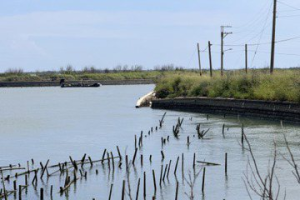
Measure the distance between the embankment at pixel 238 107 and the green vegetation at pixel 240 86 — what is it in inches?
25.3

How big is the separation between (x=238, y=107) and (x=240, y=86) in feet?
11.7

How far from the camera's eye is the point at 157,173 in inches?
755

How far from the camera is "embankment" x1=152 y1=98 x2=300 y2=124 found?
120 feet

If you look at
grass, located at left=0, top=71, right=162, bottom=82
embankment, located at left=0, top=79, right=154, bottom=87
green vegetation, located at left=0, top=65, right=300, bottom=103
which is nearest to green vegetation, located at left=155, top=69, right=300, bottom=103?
green vegetation, located at left=0, top=65, right=300, bottom=103

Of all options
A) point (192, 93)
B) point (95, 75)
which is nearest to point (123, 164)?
point (192, 93)

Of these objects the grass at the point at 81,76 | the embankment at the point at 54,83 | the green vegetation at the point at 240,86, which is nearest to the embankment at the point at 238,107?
the green vegetation at the point at 240,86

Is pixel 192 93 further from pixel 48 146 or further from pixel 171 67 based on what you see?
pixel 171 67

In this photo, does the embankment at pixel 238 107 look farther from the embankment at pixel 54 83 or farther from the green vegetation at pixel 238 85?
the embankment at pixel 54 83

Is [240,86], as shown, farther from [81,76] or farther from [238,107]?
[81,76]

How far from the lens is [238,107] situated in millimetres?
A: 43781

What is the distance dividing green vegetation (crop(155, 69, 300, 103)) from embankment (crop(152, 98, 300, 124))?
0.64 metres

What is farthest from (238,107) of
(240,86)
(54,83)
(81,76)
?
(81,76)

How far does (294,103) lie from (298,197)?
69.3 feet

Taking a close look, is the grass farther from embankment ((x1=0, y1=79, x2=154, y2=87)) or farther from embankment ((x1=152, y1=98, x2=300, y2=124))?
embankment ((x1=152, y1=98, x2=300, y2=124))
